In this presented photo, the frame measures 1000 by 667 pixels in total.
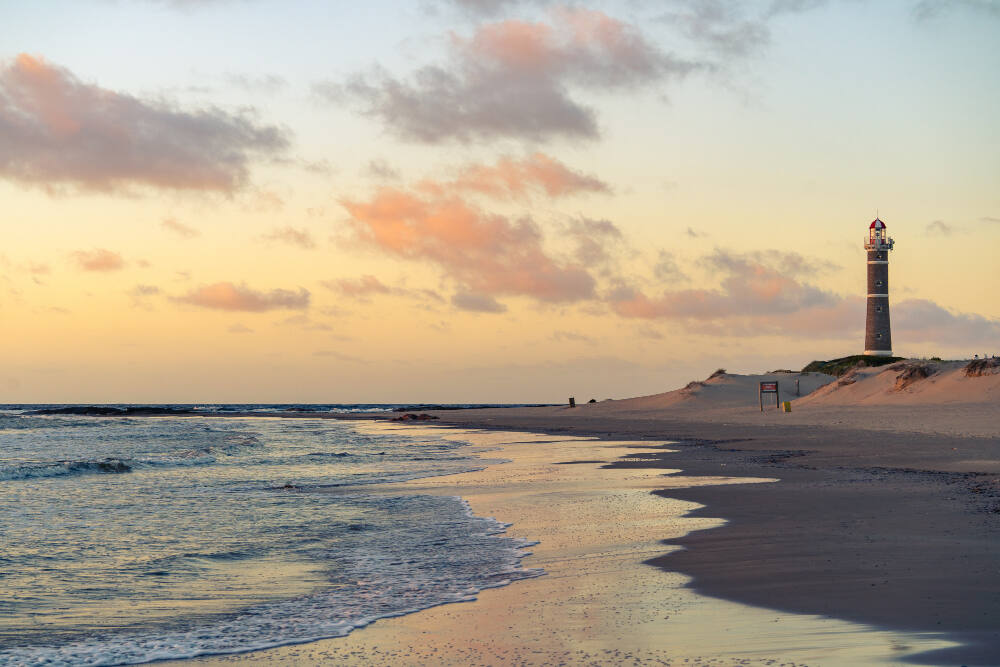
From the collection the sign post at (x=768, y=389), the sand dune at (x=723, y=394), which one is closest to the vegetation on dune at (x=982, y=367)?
the sign post at (x=768, y=389)

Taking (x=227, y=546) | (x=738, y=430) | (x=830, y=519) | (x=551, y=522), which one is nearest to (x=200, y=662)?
(x=227, y=546)

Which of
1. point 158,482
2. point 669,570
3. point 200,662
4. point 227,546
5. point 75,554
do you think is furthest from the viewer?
point 158,482

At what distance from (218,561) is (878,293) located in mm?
85552

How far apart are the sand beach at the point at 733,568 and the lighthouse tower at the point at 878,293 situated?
209 feet

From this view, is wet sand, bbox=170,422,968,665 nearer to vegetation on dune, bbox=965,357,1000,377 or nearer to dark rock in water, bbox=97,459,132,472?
dark rock in water, bbox=97,459,132,472

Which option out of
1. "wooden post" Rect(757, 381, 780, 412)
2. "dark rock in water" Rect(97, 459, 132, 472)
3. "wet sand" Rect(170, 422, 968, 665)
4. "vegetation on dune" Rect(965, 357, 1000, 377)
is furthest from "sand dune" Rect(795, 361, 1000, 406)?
"dark rock in water" Rect(97, 459, 132, 472)

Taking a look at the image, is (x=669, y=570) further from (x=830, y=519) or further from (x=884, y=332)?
(x=884, y=332)

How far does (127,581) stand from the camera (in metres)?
10.3

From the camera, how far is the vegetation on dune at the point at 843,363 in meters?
81.5

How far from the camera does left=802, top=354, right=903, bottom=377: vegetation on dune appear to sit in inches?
3209

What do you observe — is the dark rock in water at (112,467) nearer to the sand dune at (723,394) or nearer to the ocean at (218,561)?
the ocean at (218,561)

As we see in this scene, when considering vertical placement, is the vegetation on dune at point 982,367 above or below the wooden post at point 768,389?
above

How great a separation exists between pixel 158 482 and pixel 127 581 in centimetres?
1397

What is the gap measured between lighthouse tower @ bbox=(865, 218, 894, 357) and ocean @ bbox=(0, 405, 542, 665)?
72.0m
